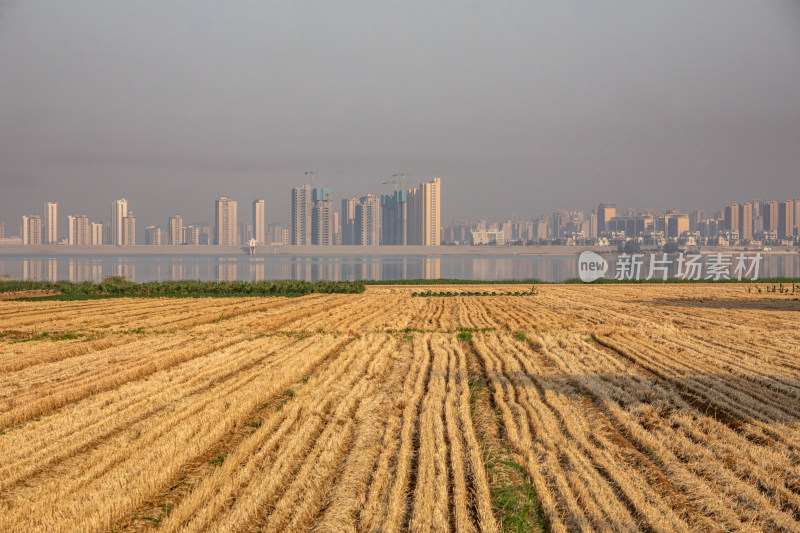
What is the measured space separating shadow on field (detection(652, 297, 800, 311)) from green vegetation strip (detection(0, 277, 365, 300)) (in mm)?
21854

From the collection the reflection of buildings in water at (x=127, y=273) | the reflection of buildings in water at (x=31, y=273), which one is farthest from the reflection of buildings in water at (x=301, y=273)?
the reflection of buildings in water at (x=31, y=273)

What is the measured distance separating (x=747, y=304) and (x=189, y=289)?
115 ft

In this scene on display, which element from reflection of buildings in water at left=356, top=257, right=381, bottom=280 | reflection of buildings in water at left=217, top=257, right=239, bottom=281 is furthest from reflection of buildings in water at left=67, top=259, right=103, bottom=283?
reflection of buildings in water at left=356, top=257, right=381, bottom=280

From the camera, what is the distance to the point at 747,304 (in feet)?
104

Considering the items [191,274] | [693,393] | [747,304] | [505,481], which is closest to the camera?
[505,481]

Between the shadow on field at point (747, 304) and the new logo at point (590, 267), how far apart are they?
19.8m

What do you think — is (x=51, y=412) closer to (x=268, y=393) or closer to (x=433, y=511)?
(x=268, y=393)

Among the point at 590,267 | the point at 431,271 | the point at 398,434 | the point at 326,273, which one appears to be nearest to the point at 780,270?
the point at 590,267

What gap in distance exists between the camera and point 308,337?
1803 centimetres

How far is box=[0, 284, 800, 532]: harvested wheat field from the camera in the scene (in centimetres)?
561

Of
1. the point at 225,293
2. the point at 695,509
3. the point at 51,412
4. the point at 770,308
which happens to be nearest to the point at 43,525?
the point at 51,412

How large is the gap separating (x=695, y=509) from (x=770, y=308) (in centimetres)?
2760

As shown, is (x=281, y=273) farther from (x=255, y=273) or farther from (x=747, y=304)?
(x=747, y=304)

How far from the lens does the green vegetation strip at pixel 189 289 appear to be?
40062mm
